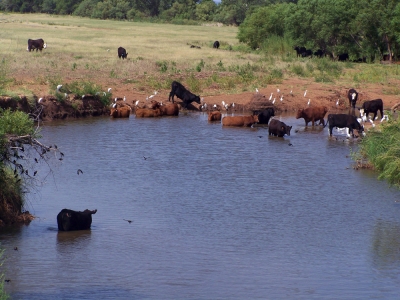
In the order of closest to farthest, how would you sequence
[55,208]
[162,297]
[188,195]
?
1. [162,297]
2. [55,208]
3. [188,195]

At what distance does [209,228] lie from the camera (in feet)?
40.4

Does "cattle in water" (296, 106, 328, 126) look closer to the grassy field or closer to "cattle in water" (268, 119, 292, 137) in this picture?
"cattle in water" (268, 119, 292, 137)

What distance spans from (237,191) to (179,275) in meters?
5.06

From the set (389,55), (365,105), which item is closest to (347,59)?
(389,55)

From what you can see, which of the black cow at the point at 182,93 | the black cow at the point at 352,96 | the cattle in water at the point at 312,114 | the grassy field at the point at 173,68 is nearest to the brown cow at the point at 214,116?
the black cow at the point at 182,93

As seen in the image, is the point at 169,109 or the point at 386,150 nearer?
the point at 386,150

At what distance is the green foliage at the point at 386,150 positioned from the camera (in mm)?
13961

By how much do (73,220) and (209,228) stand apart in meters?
2.21

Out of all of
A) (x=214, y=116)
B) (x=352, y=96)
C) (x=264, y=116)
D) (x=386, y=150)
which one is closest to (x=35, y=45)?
(x=214, y=116)

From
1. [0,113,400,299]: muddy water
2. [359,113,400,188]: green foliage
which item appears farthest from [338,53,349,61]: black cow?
[359,113,400,188]: green foliage

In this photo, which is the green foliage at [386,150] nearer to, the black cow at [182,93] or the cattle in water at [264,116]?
the cattle in water at [264,116]

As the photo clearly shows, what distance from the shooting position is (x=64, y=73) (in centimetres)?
2833

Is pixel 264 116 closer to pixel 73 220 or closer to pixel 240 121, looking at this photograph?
pixel 240 121

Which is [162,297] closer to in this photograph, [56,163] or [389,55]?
[56,163]
